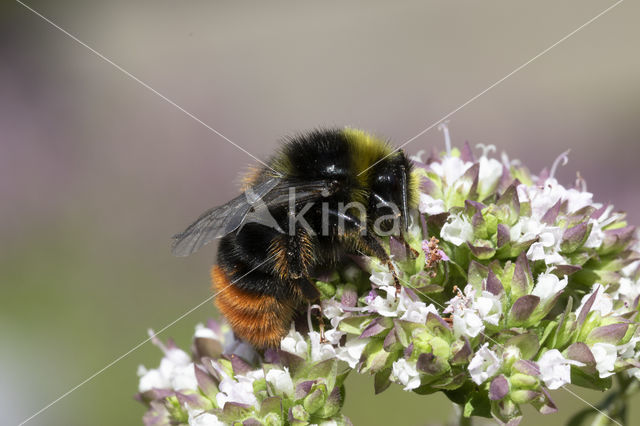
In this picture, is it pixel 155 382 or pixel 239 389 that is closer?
pixel 239 389

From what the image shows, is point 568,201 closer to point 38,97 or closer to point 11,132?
point 11,132

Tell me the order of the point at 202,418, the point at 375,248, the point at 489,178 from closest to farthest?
1. the point at 375,248
2. the point at 202,418
3. the point at 489,178

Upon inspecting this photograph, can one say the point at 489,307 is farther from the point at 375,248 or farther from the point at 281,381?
the point at 281,381

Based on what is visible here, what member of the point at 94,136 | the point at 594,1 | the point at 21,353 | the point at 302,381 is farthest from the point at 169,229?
the point at 594,1

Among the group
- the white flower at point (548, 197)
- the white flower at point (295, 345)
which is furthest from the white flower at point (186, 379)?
the white flower at point (548, 197)

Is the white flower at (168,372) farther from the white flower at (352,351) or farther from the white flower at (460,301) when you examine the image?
the white flower at (460,301)

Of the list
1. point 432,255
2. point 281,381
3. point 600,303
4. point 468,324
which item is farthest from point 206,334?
point 600,303

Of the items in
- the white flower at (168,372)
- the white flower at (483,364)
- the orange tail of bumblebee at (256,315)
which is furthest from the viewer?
the white flower at (168,372)
